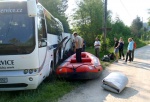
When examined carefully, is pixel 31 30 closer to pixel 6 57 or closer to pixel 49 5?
pixel 6 57

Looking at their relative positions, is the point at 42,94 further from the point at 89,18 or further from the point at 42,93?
the point at 89,18

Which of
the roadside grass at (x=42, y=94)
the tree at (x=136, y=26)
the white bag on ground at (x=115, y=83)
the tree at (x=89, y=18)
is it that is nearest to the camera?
the roadside grass at (x=42, y=94)

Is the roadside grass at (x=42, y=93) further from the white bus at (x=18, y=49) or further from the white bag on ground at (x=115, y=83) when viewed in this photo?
the white bag on ground at (x=115, y=83)

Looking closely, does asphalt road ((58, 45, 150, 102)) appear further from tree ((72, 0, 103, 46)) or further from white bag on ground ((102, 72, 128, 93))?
tree ((72, 0, 103, 46))

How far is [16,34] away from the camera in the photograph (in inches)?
260

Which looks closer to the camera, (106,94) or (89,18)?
(106,94)

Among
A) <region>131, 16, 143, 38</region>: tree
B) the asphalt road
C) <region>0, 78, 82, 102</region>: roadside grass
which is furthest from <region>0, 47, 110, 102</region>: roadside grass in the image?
<region>131, 16, 143, 38</region>: tree

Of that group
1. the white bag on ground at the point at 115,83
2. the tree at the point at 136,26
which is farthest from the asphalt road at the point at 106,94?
the tree at the point at 136,26

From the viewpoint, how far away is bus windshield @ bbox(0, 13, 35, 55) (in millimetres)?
6539

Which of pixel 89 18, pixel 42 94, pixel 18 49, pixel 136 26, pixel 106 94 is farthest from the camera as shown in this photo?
pixel 136 26

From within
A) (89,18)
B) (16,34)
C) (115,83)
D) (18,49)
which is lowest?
(115,83)

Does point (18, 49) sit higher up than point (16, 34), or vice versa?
point (16, 34)

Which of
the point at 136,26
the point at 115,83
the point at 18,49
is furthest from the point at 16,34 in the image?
the point at 136,26

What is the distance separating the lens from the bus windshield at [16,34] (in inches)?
257
